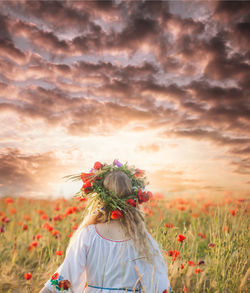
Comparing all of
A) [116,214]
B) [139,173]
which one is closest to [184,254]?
[139,173]

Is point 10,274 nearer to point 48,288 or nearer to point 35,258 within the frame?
point 35,258

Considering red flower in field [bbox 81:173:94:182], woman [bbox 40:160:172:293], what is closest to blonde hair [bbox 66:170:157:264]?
woman [bbox 40:160:172:293]

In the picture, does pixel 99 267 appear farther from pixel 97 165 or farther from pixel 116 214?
pixel 97 165

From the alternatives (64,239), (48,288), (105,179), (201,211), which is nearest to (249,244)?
(105,179)

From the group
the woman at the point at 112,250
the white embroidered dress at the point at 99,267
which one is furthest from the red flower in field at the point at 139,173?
the white embroidered dress at the point at 99,267

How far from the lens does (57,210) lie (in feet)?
20.5

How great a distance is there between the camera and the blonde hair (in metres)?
2.44

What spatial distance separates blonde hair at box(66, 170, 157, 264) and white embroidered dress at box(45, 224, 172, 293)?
0.07 meters

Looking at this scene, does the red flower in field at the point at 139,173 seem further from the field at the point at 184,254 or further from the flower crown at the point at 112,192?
the field at the point at 184,254

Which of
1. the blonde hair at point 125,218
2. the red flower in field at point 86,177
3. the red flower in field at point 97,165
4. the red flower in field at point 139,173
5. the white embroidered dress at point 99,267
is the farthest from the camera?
the red flower in field at point 139,173

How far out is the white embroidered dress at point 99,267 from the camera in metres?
2.26

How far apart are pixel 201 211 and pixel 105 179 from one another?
191 inches

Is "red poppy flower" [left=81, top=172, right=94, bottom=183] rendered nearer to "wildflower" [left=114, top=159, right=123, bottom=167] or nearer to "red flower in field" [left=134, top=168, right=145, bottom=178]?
"wildflower" [left=114, top=159, right=123, bottom=167]

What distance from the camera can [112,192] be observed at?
2.61m
